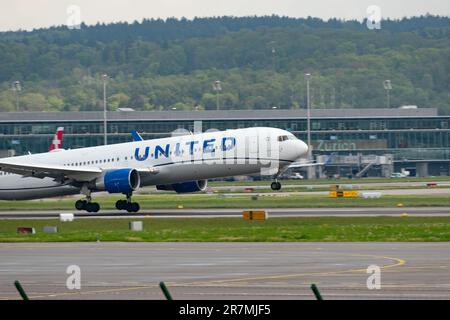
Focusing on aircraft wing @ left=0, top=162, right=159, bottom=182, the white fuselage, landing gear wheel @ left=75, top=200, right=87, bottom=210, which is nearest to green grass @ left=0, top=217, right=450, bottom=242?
the white fuselage

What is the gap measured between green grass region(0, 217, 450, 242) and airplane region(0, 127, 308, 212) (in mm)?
11008

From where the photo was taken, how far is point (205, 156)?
82062mm

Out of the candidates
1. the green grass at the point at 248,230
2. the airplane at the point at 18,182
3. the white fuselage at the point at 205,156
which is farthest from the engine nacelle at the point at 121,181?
the green grass at the point at 248,230

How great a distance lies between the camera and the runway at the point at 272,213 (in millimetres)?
74562

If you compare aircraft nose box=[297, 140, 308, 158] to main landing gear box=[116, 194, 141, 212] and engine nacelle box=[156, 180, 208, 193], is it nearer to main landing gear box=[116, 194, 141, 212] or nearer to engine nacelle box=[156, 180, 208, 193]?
engine nacelle box=[156, 180, 208, 193]

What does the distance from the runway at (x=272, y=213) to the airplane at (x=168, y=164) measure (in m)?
1.88

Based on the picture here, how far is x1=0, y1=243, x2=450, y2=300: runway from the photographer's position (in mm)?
32500

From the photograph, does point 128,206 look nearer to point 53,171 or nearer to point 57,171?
point 57,171

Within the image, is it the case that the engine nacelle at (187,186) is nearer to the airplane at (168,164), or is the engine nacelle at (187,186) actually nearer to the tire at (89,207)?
the airplane at (168,164)

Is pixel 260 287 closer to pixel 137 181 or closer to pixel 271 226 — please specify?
pixel 271 226

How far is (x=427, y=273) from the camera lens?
120 ft

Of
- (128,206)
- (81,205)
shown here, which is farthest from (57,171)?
(128,206)
